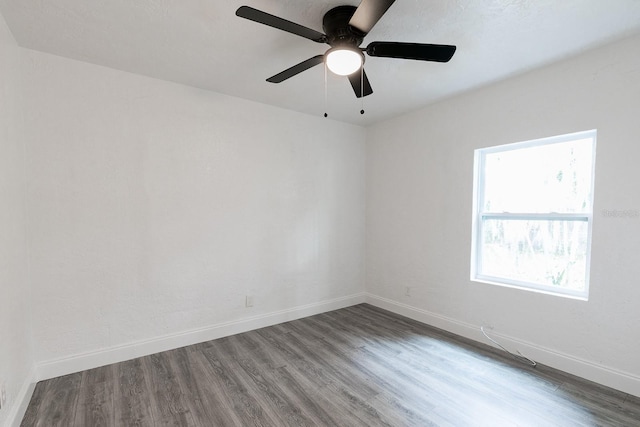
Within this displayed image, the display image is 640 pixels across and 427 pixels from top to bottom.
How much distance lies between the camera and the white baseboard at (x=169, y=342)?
2303mm

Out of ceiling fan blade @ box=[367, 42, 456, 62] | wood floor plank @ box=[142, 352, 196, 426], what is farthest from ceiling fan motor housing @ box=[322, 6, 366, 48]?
wood floor plank @ box=[142, 352, 196, 426]

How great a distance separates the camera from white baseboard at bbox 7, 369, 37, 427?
1.74m

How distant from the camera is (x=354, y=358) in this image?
262 centimetres

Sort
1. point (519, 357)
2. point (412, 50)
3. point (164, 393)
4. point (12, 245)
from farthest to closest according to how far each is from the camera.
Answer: point (519, 357) < point (164, 393) < point (12, 245) < point (412, 50)

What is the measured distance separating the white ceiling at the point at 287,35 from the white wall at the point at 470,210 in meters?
0.30

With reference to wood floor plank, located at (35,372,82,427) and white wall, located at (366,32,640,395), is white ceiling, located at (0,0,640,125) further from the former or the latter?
wood floor plank, located at (35,372,82,427)

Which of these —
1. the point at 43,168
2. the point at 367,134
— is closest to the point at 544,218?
the point at 367,134

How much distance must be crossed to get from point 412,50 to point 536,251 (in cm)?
222

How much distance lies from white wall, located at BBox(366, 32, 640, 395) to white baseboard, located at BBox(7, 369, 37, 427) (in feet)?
11.5

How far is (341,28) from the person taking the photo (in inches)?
68.7

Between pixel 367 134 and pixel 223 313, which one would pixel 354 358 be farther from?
pixel 367 134

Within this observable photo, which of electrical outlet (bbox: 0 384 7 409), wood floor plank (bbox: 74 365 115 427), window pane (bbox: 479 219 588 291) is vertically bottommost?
wood floor plank (bbox: 74 365 115 427)

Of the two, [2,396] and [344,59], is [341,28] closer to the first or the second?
[344,59]

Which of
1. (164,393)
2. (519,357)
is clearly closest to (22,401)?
(164,393)
